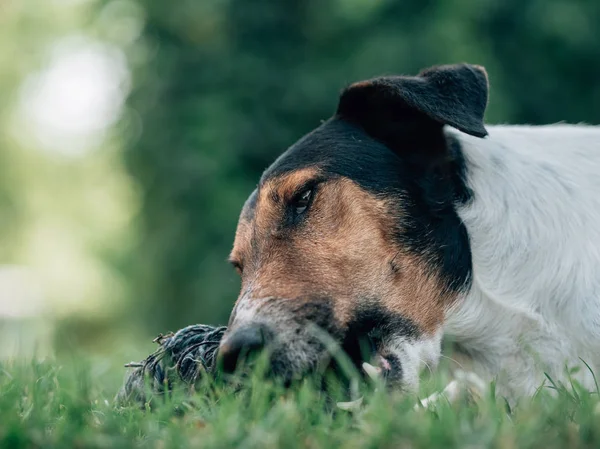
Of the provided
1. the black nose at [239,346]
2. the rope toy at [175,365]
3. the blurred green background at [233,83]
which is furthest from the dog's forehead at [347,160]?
the blurred green background at [233,83]

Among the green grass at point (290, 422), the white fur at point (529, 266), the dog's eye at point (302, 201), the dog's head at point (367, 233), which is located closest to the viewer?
the green grass at point (290, 422)

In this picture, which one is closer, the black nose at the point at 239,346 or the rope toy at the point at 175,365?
the black nose at the point at 239,346

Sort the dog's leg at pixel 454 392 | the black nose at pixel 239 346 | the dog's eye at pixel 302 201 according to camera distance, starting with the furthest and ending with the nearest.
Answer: the dog's eye at pixel 302 201 → the black nose at pixel 239 346 → the dog's leg at pixel 454 392

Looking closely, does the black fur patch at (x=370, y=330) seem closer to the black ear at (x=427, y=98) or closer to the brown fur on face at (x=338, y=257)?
the brown fur on face at (x=338, y=257)

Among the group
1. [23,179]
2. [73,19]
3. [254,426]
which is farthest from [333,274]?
[23,179]

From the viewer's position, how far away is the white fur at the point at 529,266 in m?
3.08

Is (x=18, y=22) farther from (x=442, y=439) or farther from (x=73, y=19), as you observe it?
(x=442, y=439)

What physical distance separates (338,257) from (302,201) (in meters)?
0.31

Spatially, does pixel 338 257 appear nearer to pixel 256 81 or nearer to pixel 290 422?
pixel 290 422

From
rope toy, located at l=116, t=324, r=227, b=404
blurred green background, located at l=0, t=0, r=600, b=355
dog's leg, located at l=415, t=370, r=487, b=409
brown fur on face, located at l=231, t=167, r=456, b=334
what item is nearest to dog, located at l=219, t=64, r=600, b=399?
brown fur on face, located at l=231, t=167, r=456, b=334

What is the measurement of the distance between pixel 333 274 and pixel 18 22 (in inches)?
798

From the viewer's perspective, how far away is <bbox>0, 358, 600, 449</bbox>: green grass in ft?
6.08

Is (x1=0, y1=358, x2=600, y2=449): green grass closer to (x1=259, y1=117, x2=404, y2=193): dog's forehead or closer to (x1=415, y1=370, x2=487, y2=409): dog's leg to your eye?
(x1=415, y1=370, x2=487, y2=409): dog's leg

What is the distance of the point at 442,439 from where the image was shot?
179 centimetres
